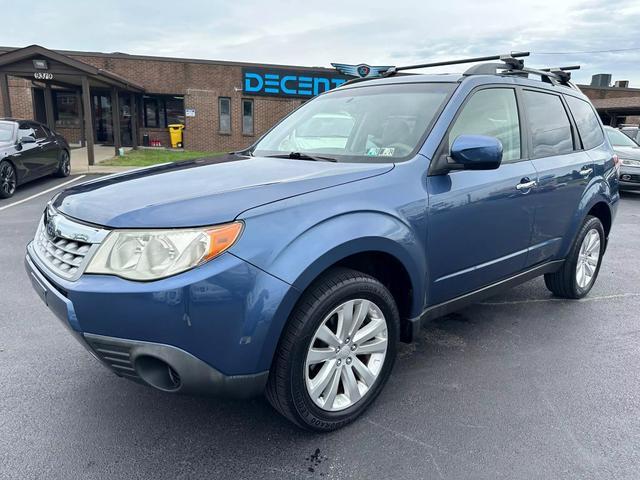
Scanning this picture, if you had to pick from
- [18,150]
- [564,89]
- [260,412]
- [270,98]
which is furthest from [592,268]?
[270,98]

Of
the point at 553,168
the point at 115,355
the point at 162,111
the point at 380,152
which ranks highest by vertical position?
the point at 162,111

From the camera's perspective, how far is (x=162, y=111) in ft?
74.5

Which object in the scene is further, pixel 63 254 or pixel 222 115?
pixel 222 115

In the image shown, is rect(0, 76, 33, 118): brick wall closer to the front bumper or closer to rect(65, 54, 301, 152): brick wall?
rect(65, 54, 301, 152): brick wall

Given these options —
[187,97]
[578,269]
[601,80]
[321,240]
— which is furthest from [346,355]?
[601,80]

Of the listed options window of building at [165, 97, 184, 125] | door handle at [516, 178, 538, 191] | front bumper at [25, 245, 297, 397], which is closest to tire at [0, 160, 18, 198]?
front bumper at [25, 245, 297, 397]

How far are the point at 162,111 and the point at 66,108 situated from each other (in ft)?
13.4

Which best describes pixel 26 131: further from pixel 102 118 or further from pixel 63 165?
pixel 102 118

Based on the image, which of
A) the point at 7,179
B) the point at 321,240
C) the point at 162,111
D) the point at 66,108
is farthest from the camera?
the point at 162,111

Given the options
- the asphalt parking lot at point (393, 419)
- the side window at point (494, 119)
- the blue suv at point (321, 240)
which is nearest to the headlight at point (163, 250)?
the blue suv at point (321, 240)

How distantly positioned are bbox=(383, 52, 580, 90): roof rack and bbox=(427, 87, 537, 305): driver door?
179mm

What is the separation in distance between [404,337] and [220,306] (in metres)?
1.35

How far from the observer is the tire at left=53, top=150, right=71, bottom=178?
12.4 m

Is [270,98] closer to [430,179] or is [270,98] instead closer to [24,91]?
[24,91]
